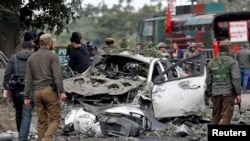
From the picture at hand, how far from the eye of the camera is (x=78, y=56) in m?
13.7

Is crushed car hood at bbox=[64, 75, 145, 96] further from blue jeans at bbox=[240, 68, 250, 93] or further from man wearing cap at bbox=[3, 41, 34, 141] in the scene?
blue jeans at bbox=[240, 68, 250, 93]

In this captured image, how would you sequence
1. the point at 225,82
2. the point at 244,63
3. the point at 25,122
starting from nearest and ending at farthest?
1. the point at 25,122
2. the point at 225,82
3. the point at 244,63

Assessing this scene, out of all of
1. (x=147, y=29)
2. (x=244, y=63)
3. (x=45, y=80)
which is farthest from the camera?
(x=147, y=29)

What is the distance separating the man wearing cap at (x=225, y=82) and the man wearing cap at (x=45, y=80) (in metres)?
2.60

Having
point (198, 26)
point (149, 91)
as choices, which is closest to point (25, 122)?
point (149, 91)

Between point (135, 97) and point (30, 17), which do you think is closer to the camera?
point (135, 97)

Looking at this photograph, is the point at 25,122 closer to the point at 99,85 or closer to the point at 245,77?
the point at 99,85

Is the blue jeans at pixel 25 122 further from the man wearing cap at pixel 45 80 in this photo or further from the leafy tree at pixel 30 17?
the leafy tree at pixel 30 17

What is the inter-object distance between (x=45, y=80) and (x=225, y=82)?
2908 mm

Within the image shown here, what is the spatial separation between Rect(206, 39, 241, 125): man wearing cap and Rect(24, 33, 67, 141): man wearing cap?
2.60m

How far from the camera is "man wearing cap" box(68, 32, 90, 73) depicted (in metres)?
13.7

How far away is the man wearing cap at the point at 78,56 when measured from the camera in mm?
13695

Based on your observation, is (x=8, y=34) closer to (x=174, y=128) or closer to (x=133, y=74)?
(x=133, y=74)

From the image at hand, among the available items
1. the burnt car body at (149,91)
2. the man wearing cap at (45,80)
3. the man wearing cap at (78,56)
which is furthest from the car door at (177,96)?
the man wearing cap at (45,80)
